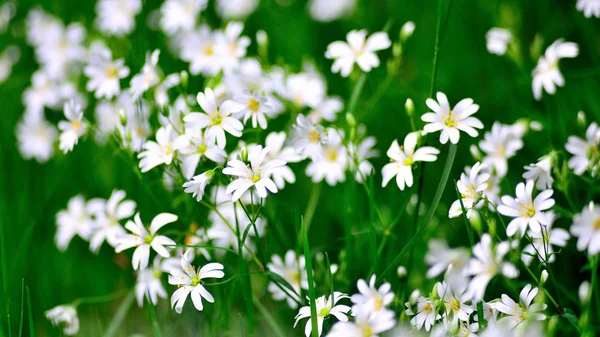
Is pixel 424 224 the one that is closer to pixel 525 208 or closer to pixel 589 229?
pixel 525 208

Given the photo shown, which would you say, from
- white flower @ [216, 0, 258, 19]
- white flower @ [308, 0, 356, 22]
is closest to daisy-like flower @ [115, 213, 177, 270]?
white flower @ [216, 0, 258, 19]

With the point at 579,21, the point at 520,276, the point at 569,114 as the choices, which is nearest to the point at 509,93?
the point at 569,114

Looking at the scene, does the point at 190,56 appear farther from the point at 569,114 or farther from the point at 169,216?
the point at 569,114

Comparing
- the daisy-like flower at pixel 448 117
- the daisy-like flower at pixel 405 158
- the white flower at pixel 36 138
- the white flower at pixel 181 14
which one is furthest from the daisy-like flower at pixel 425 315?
the white flower at pixel 36 138

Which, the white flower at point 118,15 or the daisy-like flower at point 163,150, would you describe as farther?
the white flower at point 118,15

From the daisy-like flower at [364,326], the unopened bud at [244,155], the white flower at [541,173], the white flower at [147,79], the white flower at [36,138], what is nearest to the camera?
the daisy-like flower at [364,326]

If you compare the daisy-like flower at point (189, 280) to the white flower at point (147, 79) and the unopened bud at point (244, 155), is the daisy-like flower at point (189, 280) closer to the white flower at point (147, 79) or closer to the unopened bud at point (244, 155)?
the unopened bud at point (244, 155)
